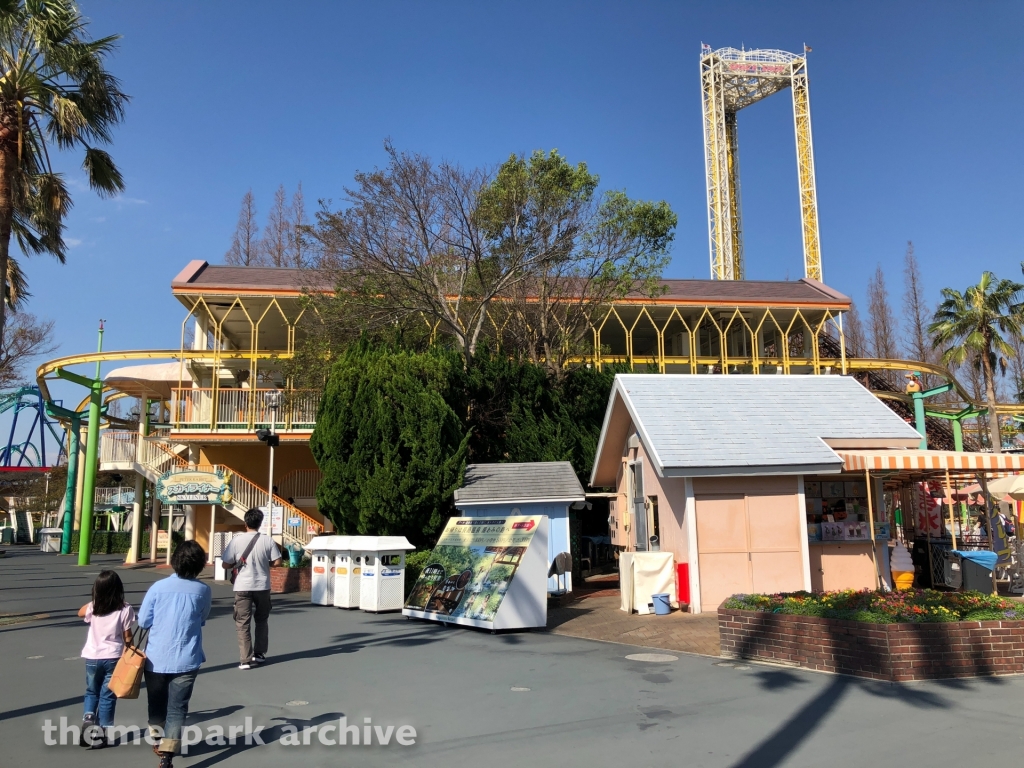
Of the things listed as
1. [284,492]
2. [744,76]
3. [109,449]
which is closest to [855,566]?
[284,492]

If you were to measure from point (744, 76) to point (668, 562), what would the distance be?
6110 cm

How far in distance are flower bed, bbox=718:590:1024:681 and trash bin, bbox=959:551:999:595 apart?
19.8 feet

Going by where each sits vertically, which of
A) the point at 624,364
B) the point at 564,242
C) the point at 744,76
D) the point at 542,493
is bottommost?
the point at 542,493

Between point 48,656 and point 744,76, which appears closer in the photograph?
point 48,656

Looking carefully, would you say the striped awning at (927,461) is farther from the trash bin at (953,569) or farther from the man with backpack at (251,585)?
the man with backpack at (251,585)

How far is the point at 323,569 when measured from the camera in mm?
16281

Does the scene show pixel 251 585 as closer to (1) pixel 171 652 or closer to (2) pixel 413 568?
(1) pixel 171 652

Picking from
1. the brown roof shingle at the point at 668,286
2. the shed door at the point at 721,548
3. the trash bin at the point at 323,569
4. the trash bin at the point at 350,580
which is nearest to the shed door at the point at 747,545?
the shed door at the point at 721,548

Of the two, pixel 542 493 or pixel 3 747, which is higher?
pixel 542 493

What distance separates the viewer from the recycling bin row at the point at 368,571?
48.5 feet

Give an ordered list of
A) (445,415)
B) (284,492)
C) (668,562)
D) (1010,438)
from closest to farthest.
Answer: (668,562) → (445,415) → (284,492) → (1010,438)

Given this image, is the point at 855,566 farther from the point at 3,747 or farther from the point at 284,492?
the point at 284,492

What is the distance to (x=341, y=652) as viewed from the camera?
33.8 feet

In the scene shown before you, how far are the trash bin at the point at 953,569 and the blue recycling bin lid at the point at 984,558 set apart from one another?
0.17m
